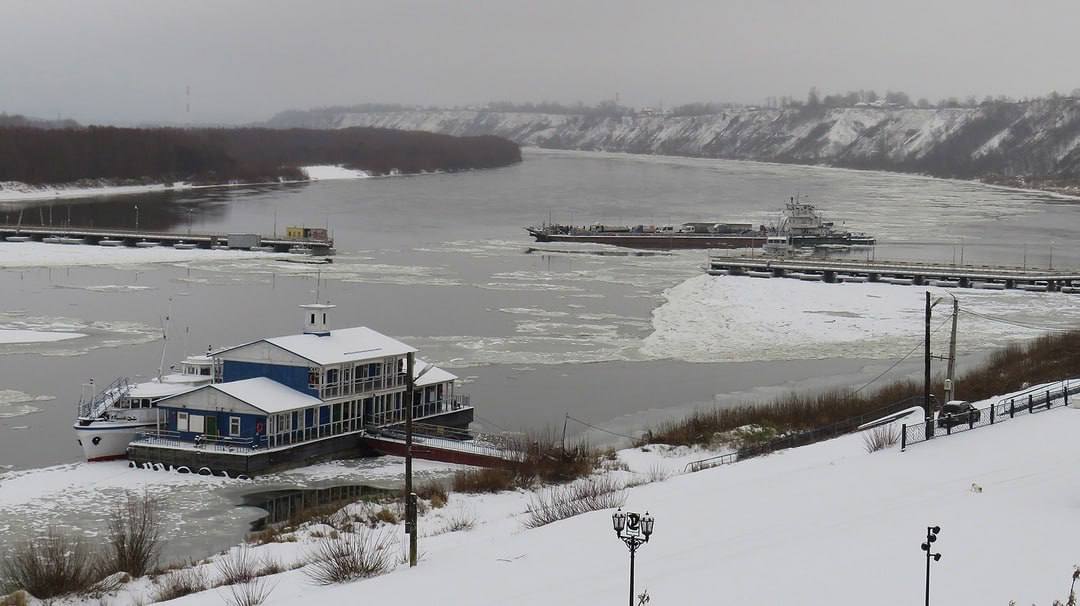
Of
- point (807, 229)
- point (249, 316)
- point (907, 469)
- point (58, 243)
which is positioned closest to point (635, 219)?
point (807, 229)

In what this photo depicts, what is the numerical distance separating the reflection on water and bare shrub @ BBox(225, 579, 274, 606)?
465 cm

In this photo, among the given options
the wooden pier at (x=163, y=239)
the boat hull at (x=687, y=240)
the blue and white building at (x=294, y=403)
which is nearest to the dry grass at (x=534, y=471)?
the blue and white building at (x=294, y=403)

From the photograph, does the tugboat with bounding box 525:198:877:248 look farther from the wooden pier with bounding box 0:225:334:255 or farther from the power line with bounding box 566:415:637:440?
the power line with bounding box 566:415:637:440

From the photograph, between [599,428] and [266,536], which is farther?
[599,428]

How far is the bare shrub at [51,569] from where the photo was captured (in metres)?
13.6

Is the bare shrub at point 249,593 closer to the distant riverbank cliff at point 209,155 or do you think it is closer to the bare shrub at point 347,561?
the bare shrub at point 347,561

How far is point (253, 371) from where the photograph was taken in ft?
75.1

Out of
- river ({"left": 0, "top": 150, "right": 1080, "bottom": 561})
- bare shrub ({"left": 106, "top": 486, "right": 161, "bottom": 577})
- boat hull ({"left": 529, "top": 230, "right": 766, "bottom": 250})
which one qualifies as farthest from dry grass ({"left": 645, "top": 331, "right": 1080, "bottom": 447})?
boat hull ({"left": 529, "top": 230, "right": 766, "bottom": 250})

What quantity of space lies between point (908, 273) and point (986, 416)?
35.4 metres

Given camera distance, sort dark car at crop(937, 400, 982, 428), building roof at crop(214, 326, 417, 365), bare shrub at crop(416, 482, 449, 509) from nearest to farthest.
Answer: bare shrub at crop(416, 482, 449, 509)
dark car at crop(937, 400, 982, 428)
building roof at crop(214, 326, 417, 365)

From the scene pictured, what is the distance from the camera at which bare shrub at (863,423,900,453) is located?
18188 mm

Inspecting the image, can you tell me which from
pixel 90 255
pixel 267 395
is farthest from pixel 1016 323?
pixel 90 255

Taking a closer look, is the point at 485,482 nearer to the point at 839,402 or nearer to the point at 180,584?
the point at 180,584

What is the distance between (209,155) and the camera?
119 metres
